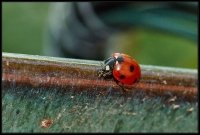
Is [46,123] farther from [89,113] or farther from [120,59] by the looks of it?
[120,59]

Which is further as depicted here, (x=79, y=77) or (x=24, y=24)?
(x=24, y=24)

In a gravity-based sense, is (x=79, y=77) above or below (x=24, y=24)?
above

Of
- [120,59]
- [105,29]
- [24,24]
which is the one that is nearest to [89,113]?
[120,59]

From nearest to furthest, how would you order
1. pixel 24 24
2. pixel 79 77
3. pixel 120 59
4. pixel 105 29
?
pixel 79 77 → pixel 120 59 → pixel 105 29 → pixel 24 24

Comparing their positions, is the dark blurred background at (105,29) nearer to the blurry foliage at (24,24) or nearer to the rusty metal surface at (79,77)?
the blurry foliage at (24,24)

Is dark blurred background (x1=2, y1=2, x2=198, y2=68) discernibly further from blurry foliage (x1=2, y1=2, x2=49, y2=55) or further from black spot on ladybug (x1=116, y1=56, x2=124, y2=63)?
black spot on ladybug (x1=116, y1=56, x2=124, y2=63)

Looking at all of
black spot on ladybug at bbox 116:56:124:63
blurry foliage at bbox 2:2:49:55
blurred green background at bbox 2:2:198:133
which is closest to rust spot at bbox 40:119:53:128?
blurred green background at bbox 2:2:198:133

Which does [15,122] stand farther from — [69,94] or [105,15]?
[105,15]
